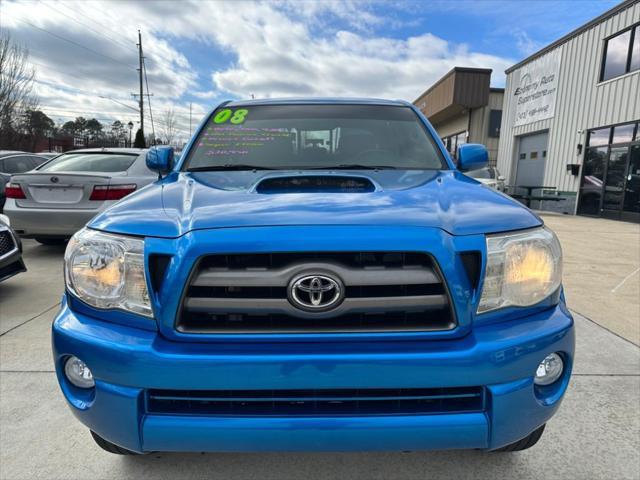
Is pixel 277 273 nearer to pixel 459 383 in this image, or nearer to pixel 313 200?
pixel 313 200

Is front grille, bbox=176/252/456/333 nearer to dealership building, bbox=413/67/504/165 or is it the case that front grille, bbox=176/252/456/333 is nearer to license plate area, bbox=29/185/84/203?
license plate area, bbox=29/185/84/203

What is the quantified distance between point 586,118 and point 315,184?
51.0 feet

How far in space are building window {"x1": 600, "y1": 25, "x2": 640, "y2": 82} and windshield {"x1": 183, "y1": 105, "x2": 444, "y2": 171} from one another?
13.2 metres

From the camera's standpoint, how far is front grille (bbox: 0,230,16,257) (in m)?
4.15

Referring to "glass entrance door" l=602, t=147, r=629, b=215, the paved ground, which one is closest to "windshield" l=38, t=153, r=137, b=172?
the paved ground

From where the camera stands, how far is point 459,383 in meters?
1.37

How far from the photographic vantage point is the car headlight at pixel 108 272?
1.45m

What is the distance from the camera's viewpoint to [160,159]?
2.71 meters

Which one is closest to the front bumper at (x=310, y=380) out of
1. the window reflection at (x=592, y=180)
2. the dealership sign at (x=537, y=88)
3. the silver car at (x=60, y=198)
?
the silver car at (x=60, y=198)

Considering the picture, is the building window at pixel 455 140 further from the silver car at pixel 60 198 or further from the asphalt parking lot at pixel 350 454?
the asphalt parking lot at pixel 350 454

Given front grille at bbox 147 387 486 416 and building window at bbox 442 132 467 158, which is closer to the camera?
front grille at bbox 147 387 486 416

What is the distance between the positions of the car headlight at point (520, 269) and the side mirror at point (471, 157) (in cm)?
112

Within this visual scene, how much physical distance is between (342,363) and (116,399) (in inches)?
29.5

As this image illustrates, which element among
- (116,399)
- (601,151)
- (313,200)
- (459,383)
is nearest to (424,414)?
(459,383)
